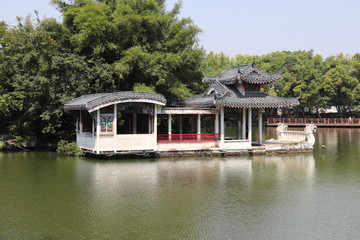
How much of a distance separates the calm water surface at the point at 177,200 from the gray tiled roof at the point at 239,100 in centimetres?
395

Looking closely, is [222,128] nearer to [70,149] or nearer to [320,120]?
[70,149]

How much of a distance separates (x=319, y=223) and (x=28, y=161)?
48.1ft

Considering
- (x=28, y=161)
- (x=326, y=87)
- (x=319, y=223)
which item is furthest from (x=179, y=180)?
(x=326, y=87)

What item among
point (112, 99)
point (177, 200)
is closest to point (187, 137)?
point (112, 99)

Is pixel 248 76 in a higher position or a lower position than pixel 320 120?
higher

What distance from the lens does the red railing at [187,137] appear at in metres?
22.2

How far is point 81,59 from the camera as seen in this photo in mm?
24922

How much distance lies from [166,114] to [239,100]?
420cm

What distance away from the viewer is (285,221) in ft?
34.1

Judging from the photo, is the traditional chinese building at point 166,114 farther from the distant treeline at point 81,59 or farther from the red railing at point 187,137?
the distant treeline at point 81,59

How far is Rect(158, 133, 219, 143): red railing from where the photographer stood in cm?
2222

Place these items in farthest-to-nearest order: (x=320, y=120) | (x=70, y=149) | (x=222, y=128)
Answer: (x=320, y=120) → (x=222, y=128) → (x=70, y=149)

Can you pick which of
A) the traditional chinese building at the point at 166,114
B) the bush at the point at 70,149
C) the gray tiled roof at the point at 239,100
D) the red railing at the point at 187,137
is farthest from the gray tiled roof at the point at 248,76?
the bush at the point at 70,149

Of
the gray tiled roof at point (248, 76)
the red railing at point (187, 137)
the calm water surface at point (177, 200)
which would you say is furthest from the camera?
the gray tiled roof at point (248, 76)
